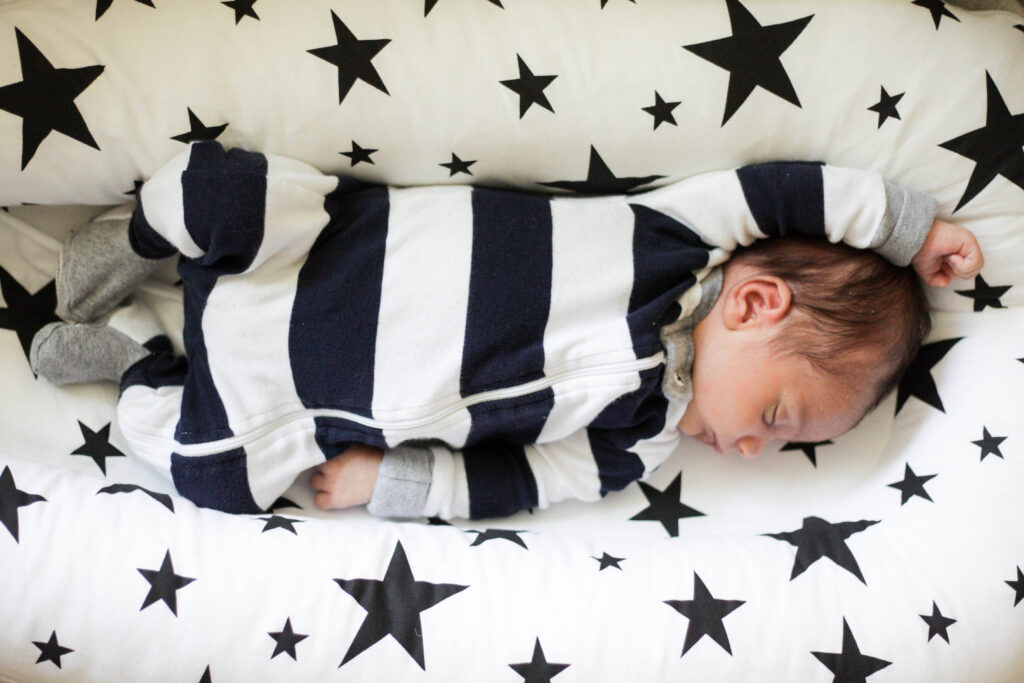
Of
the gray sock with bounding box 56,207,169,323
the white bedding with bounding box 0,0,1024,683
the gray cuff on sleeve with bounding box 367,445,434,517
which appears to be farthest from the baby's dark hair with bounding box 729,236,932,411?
the gray sock with bounding box 56,207,169,323

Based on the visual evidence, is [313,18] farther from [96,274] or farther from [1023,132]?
[1023,132]

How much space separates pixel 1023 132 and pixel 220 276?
0.99m

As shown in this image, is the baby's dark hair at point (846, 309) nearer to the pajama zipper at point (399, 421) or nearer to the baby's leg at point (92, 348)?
the pajama zipper at point (399, 421)

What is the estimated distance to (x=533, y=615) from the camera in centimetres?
89

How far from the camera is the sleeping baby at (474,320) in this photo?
3.08 ft

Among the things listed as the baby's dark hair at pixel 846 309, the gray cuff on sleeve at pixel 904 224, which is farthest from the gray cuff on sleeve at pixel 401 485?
the gray cuff on sleeve at pixel 904 224

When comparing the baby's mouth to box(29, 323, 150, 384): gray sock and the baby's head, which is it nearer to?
the baby's head

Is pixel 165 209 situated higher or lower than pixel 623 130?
lower

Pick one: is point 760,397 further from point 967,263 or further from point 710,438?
point 967,263

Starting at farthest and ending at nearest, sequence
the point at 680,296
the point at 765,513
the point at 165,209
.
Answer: the point at 765,513 < the point at 680,296 < the point at 165,209

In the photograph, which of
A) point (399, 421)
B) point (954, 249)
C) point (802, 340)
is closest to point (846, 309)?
point (802, 340)

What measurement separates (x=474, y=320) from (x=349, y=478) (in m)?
0.28

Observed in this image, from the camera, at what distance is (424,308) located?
94cm

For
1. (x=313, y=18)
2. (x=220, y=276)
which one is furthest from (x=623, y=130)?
(x=220, y=276)
